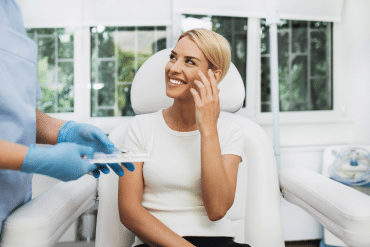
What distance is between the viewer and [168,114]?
1.02m

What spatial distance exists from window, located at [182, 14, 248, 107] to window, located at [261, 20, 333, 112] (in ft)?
0.51

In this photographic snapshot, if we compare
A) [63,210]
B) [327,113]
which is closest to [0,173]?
[63,210]

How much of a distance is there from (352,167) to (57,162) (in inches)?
64.7

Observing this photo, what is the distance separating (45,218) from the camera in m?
0.64

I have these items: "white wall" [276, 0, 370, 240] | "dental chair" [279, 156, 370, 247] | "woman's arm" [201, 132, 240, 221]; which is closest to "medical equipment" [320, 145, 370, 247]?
"white wall" [276, 0, 370, 240]

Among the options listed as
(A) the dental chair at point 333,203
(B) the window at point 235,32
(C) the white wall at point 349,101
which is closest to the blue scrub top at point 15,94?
(A) the dental chair at point 333,203

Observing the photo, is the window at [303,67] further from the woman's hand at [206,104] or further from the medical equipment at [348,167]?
the woman's hand at [206,104]

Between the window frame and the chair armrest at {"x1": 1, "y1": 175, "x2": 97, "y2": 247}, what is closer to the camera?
the chair armrest at {"x1": 1, "y1": 175, "x2": 97, "y2": 247}

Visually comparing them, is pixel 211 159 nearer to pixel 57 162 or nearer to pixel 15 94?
pixel 57 162

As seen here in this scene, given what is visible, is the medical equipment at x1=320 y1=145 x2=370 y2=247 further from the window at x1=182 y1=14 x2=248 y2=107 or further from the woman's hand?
the woman's hand

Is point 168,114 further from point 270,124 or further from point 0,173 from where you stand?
point 270,124

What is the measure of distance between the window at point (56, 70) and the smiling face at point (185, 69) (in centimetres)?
120

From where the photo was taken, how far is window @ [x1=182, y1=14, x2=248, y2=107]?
1.91 metres

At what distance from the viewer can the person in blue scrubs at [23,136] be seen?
0.59m
